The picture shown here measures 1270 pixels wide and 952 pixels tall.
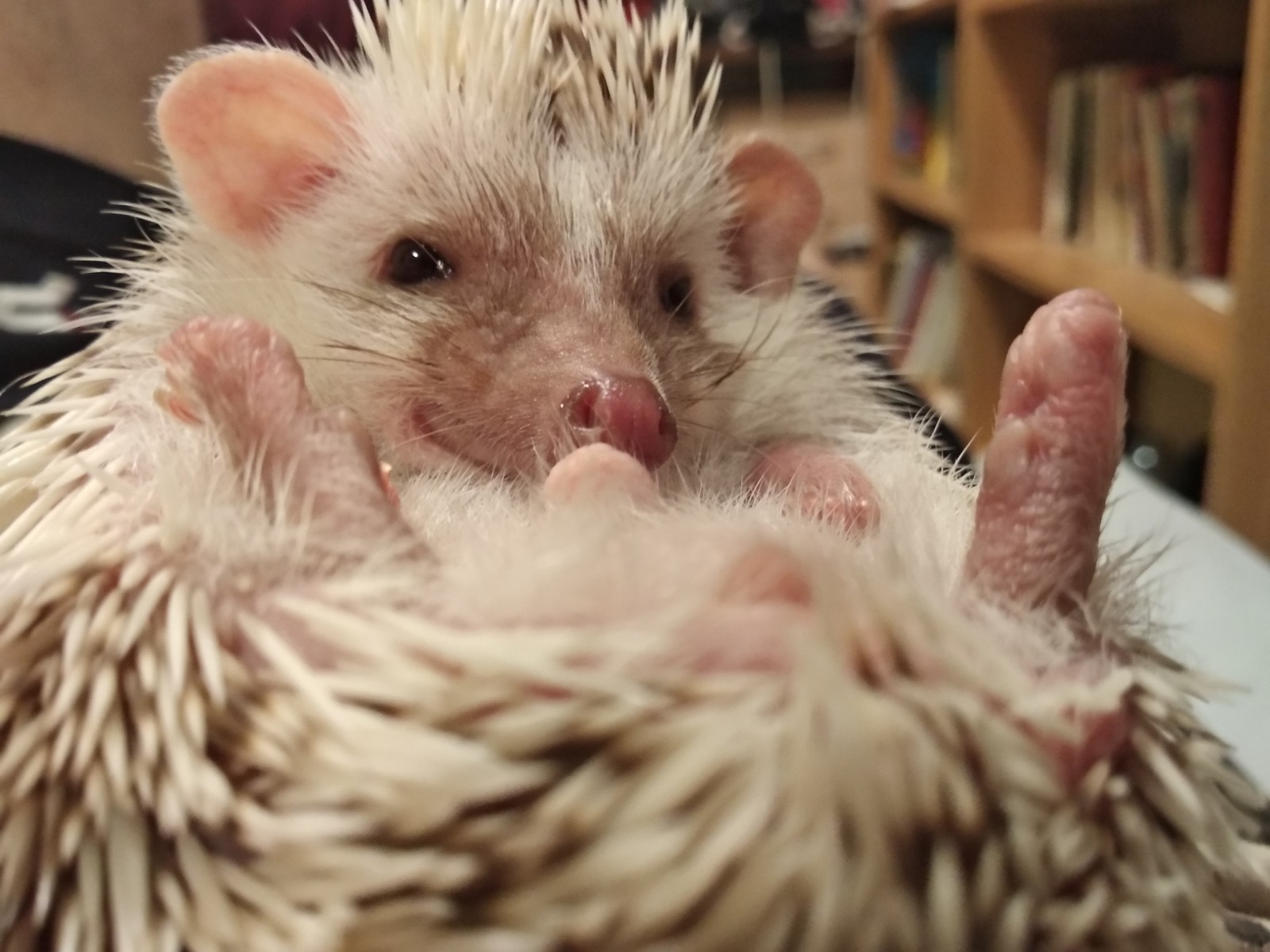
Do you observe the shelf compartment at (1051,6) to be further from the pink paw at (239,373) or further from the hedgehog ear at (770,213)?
the pink paw at (239,373)

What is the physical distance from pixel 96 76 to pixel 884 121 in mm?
3327

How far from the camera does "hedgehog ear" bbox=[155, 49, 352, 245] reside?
90 centimetres

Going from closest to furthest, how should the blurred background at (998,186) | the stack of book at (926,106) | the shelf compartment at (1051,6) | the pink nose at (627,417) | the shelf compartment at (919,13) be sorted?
the pink nose at (627,417)
the blurred background at (998,186)
the shelf compartment at (1051,6)
the shelf compartment at (919,13)
the stack of book at (926,106)

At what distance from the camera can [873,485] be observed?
0.82 metres

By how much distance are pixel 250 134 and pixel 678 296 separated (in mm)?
442

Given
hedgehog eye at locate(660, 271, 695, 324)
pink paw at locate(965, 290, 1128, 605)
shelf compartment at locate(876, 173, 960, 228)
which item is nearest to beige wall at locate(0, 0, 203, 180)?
hedgehog eye at locate(660, 271, 695, 324)

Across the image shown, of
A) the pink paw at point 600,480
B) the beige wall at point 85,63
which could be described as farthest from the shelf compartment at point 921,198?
the pink paw at point 600,480

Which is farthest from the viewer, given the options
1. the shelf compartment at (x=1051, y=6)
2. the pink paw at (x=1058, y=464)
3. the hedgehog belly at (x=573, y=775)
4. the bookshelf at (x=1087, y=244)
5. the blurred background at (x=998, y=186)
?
the shelf compartment at (x=1051, y=6)

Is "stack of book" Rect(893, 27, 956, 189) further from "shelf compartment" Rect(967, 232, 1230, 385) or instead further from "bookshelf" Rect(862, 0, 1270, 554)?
"shelf compartment" Rect(967, 232, 1230, 385)

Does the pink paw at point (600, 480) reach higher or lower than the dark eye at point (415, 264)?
lower

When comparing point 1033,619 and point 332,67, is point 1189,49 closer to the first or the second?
point 332,67

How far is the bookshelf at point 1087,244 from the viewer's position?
5.01 feet

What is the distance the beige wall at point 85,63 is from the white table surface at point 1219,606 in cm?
122

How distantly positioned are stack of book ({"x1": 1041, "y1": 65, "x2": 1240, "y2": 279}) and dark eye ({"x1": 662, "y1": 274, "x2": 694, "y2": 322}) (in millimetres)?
1464
